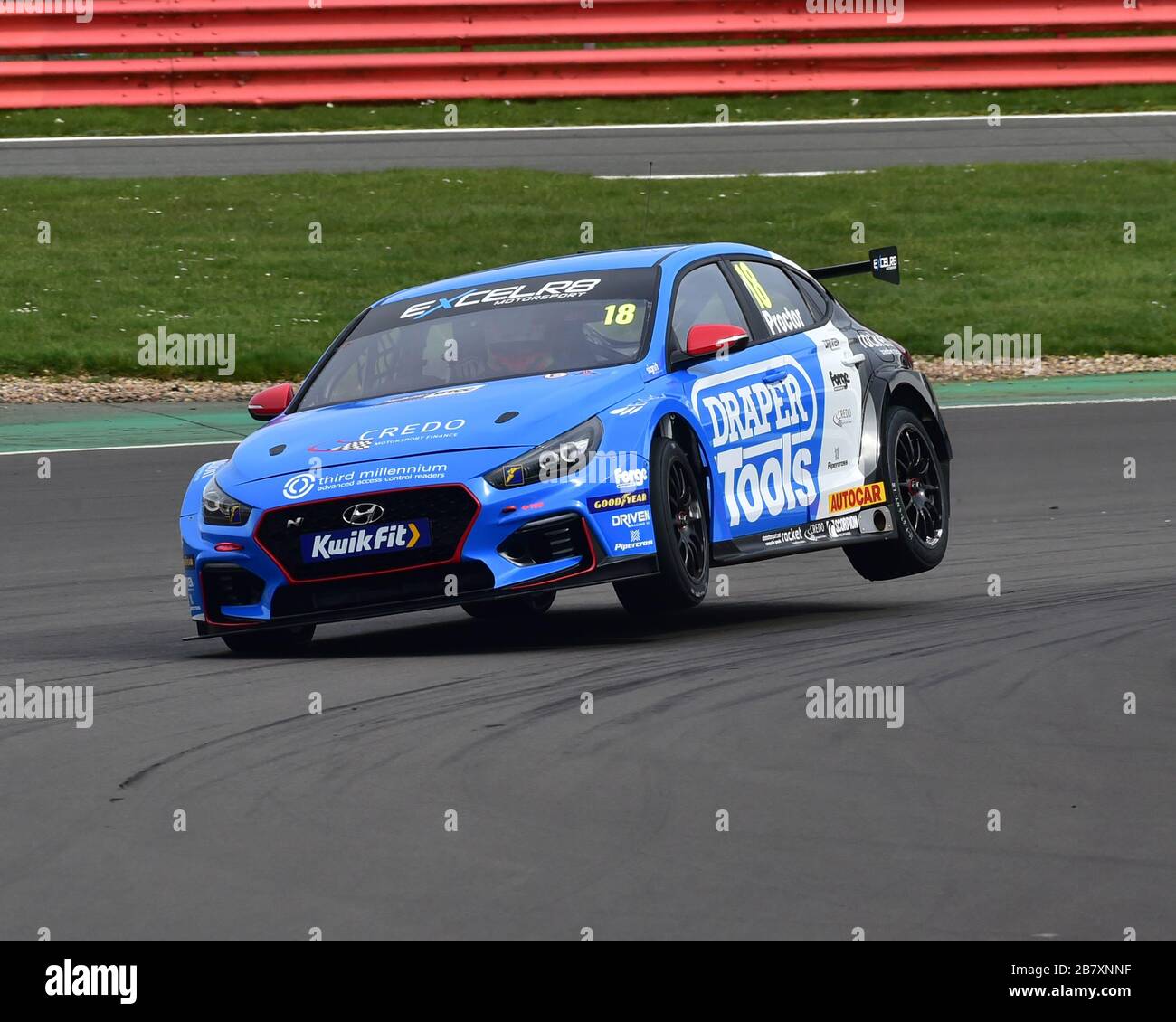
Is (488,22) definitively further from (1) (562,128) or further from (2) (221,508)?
(2) (221,508)

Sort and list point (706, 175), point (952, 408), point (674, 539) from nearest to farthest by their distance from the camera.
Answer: point (674, 539) → point (952, 408) → point (706, 175)

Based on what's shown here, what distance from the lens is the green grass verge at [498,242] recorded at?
1869 cm

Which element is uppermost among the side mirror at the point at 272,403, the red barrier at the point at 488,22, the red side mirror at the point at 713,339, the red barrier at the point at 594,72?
the red barrier at the point at 488,22

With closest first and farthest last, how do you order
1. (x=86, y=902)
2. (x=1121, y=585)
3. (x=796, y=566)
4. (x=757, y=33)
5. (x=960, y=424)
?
(x=86, y=902)
(x=1121, y=585)
(x=796, y=566)
(x=960, y=424)
(x=757, y=33)

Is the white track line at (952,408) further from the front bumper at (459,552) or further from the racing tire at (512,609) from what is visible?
the front bumper at (459,552)

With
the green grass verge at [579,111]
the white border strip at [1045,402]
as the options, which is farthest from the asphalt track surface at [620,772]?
the green grass verge at [579,111]

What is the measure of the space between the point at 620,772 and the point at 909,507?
171 inches

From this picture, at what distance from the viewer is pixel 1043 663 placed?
26.1ft

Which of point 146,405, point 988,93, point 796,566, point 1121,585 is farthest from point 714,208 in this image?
point 1121,585

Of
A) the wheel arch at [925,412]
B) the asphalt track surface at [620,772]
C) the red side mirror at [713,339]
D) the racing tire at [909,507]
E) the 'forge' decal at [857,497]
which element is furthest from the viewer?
the wheel arch at [925,412]

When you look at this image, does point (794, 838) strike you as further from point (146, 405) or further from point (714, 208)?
point (714, 208)

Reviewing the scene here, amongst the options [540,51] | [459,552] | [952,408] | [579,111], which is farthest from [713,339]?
[540,51]

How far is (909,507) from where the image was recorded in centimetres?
1039

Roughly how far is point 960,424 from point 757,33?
8.87 m
